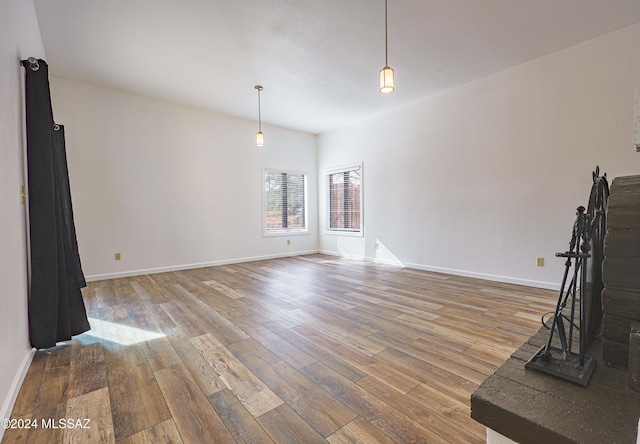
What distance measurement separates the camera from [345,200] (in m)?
6.30

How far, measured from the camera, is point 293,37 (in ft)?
9.93

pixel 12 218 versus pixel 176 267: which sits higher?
pixel 12 218

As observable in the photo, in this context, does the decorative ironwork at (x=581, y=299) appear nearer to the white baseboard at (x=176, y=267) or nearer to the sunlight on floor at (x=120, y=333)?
the sunlight on floor at (x=120, y=333)

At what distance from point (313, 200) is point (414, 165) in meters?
2.69

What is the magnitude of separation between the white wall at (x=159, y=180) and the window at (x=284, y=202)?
203 mm

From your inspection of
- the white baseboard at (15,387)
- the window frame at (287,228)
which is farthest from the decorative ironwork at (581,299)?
the window frame at (287,228)

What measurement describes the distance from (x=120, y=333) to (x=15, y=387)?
833mm

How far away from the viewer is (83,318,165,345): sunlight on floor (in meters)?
2.26

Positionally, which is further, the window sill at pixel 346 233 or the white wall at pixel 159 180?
the window sill at pixel 346 233

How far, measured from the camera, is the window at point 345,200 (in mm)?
5980

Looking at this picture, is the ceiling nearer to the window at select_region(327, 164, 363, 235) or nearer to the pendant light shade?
the pendant light shade

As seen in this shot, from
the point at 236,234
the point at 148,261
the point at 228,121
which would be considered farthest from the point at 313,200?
the point at 148,261

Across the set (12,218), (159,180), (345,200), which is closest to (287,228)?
(345,200)

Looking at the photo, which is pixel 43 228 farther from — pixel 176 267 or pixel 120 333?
pixel 176 267
